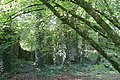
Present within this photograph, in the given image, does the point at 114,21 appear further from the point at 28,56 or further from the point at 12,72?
the point at 28,56

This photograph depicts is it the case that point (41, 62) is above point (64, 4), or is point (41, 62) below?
below

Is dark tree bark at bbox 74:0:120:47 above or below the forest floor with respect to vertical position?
above

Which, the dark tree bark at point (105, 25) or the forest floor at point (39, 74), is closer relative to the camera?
the dark tree bark at point (105, 25)

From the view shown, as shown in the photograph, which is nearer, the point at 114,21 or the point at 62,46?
the point at 114,21

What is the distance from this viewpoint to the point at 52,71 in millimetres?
17484

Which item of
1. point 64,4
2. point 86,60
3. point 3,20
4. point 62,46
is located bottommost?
point 86,60

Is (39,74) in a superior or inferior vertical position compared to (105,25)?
inferior

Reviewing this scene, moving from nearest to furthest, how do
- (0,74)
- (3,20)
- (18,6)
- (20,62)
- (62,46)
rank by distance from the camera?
(3,20) → (18,6) → (0,74) → (20,62) → (62,46)

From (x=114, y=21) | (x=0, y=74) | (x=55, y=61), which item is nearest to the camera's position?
(x=114, y=21)

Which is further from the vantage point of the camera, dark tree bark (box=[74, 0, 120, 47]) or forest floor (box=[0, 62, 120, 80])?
forest floor (box=[0, 62, 120, 80])

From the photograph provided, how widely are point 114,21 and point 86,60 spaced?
2243cm

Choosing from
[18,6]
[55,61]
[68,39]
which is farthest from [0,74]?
[18,6]

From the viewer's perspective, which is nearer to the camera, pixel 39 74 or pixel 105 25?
pixel 105 25

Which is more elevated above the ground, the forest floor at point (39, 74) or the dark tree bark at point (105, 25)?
the dark tree bark at point (105, 25)
